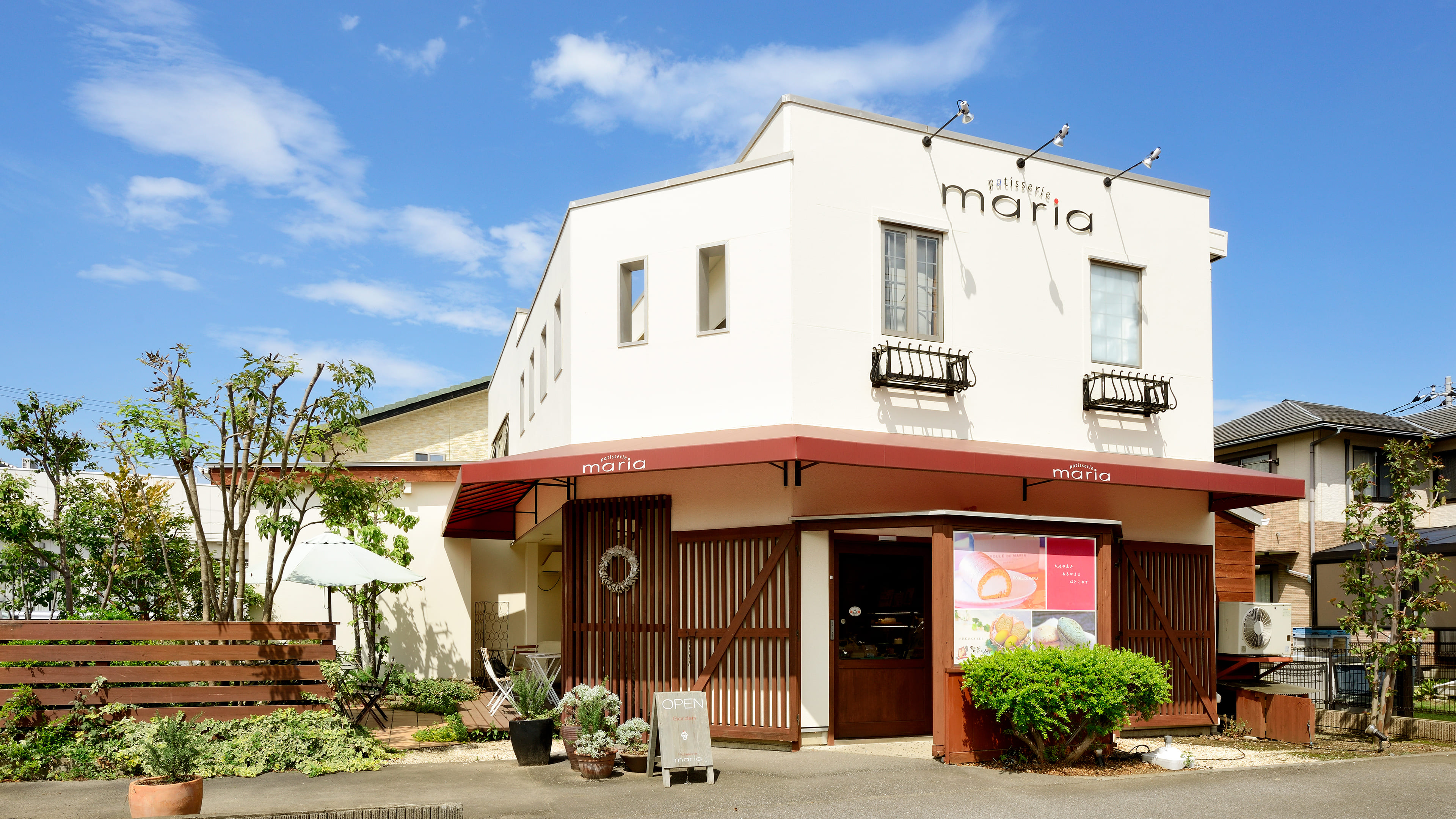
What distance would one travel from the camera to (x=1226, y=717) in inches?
511

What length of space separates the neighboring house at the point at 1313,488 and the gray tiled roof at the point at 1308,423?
0.03 metres

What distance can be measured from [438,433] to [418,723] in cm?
1545

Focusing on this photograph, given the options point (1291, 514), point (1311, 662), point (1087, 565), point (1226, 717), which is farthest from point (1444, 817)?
point (1291, 514)

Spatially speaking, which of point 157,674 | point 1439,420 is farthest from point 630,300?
point 1439,420

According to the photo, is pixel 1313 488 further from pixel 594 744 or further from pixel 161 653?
pixel 161 653

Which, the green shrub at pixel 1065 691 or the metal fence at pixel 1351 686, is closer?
the green shrub at pixel 1065 691

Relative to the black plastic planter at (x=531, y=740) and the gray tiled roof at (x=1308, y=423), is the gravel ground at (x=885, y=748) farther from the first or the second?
the gray tiled roof at (x=1308, y=423)

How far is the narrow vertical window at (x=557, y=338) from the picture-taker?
1370 centimetres

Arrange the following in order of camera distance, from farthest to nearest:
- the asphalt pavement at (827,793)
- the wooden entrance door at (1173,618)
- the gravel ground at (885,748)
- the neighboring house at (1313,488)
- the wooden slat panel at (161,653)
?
the neighboring house at (1313,488), the wooden entrance door at (1173,618), the gravel ground at (885,748), the wooden slat panel at (161,653), the asphalt pavement at (827,793)

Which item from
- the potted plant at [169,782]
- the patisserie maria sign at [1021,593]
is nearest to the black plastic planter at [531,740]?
the potted plant at [169,782]

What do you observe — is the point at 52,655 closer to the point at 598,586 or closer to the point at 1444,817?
the point at 598,586

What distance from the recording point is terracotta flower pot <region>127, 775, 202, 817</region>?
727cm

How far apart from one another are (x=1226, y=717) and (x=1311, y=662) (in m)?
1.80

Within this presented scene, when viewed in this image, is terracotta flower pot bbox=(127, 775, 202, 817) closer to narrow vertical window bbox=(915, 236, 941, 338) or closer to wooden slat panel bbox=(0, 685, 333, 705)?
wooden slat panel bbox=(0, 685, 333, 705)
